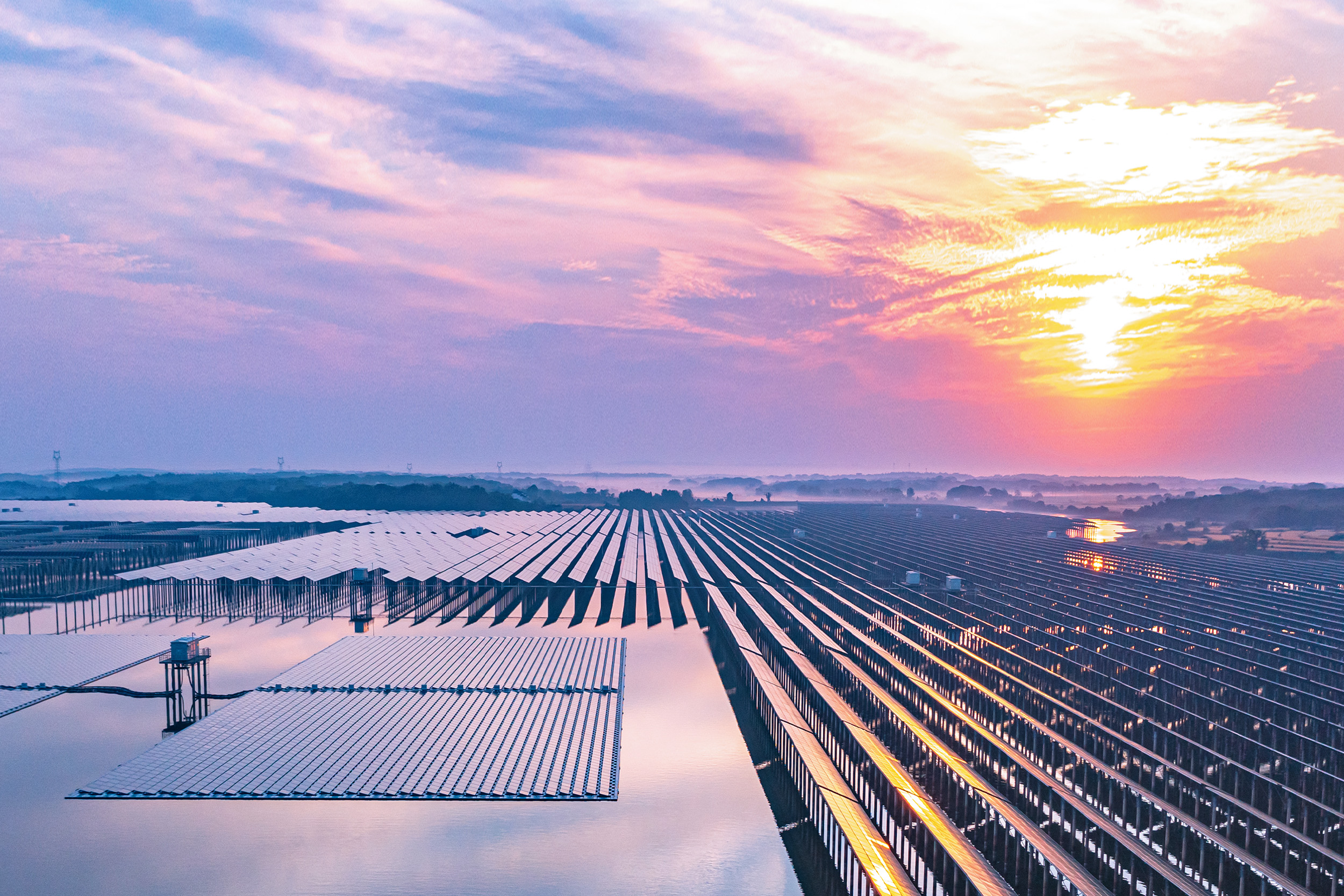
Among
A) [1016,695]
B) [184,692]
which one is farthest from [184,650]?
[1016,695]

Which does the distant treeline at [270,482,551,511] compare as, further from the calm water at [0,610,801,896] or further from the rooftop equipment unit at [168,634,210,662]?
the calm water at [0,610,801,896]

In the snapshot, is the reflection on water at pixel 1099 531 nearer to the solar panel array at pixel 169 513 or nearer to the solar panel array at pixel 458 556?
the solar panel array at pixel 458 556

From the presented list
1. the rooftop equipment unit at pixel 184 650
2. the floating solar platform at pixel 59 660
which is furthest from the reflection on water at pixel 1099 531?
the rooftop equipment unit at pixel 184 650

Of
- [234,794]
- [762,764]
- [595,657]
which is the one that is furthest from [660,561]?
[234,794]

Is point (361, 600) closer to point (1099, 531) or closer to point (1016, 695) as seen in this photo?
point (1016, 695)

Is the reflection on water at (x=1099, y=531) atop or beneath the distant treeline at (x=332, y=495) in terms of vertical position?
beneath
